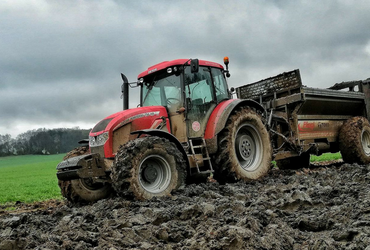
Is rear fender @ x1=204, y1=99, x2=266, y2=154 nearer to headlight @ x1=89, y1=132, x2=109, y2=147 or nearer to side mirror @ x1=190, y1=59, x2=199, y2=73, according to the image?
side mirror @ x1=190, y1=59, x2=199, y2=73

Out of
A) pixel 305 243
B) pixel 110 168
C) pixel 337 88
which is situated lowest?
pixel 305 243

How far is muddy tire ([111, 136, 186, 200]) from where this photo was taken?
5.12m

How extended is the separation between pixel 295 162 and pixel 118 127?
6.14 meters

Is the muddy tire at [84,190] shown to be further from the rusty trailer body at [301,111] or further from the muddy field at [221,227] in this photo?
the rusty trailer body at [301,111]

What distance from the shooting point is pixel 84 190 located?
6355 millimetres

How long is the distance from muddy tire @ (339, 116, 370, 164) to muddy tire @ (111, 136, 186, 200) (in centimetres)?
537

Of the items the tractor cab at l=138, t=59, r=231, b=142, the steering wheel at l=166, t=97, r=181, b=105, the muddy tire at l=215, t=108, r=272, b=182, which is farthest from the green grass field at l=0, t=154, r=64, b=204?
the muddy tire at l=215, t=108, r=272, b=182

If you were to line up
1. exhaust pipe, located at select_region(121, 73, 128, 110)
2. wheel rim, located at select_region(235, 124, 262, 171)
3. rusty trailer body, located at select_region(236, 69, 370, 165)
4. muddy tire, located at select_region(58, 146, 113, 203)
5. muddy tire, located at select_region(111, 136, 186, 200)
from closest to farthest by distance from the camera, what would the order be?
muddy tire, located at select_region(111, 136, 186, 200), muddy tire, located at select_region(58, 146, 113, 203), exhaust pipe, located at select_region(121, 73, 128, 110), wheel rim, located at select_region(235, 124, 262, 171), rusty trailer body, located at select_region(236, 69, 370, 165)

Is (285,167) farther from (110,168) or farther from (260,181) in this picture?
(110,168)

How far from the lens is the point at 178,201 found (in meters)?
4.90

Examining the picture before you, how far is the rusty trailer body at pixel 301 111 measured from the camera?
26.8 ft

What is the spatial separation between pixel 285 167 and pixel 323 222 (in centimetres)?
735

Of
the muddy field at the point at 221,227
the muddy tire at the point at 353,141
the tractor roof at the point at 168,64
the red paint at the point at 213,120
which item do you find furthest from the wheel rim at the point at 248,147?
the muddy tire at the point at 353,141

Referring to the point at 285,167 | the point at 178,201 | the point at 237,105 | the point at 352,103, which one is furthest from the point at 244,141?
the point at 352,103
